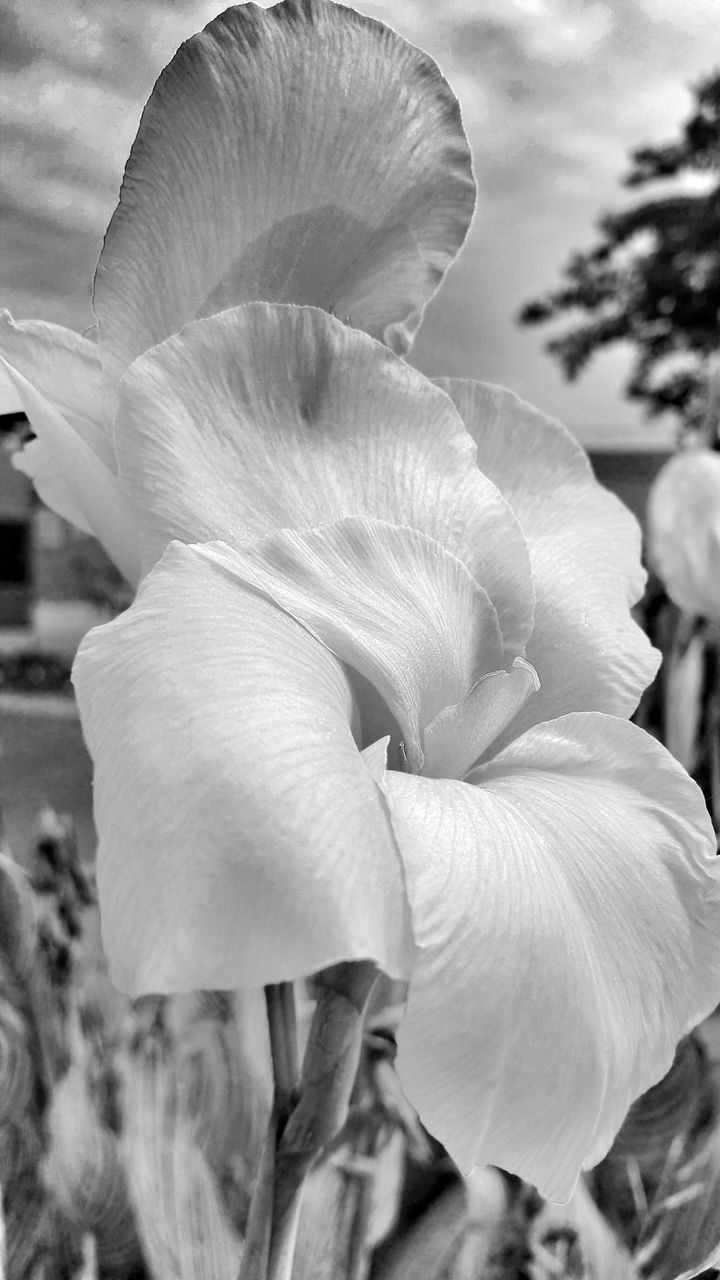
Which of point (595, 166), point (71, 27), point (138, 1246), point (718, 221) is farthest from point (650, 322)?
point (138, 1246)

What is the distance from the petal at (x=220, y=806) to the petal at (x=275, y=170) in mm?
62

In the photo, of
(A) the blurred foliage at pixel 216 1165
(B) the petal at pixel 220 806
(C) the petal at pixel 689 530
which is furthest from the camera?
(C) the petal at pixel 689 530

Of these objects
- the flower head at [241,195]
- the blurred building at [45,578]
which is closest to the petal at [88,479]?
the flower head at [241,195]

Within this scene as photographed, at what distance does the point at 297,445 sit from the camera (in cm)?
17

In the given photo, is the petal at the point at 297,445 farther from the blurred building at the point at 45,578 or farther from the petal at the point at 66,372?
the blurred building at the point at 45,578

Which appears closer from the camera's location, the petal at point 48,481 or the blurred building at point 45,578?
the petal at point 48,481

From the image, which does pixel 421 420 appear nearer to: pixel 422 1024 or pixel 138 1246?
pixel 422 1024

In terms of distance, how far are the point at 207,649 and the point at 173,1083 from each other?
204 millimetres

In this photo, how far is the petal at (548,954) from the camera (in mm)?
127

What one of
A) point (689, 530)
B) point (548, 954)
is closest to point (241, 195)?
point (548, 954)

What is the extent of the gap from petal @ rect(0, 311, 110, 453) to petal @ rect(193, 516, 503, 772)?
0.04 m

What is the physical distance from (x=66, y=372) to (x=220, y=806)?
9 cm

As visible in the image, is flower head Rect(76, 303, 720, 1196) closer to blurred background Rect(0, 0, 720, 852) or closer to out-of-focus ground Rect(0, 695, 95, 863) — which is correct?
blurred background Rect(0, 0, 720, 852)

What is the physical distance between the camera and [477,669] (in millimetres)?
182
